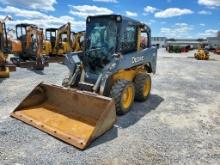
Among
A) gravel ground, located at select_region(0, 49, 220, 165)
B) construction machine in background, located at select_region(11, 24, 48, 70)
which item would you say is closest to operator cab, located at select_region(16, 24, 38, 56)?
construction machine in background, located at select_region(11, 24, 48, 70)

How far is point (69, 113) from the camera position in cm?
581

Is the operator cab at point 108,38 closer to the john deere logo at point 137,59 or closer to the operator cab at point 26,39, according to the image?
the john deere logo at point 137,59

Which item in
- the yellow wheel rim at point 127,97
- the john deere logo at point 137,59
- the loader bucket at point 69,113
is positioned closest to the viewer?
the loader bucket at point 69,113

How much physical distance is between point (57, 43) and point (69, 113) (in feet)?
43.1

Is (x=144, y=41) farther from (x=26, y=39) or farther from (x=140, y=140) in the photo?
(x=26, y=39)

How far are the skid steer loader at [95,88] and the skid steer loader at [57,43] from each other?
444 inches

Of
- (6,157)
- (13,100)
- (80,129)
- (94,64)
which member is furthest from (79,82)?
(6,157)

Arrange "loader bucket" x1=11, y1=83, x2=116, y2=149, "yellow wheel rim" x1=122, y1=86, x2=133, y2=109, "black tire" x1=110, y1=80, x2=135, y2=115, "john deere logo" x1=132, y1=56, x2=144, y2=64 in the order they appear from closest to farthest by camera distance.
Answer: "loader bucket" x1=11, y1=83, x2=116, y2=149 < "black tire" x1=110, y1=80, x2=135, y2=115 < "yellow wheel rim" x1=122, y1=86, x2=133, y2=109 < "john deere logo" x1=132, y1=56, x2=144, y2=64

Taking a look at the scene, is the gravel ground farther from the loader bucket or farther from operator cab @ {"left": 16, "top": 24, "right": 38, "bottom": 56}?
operator cab @ {"left": 16, "top": 24, "right": 38, "bottom": 56}

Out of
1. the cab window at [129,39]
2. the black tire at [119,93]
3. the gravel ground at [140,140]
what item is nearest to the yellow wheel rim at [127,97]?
the black tire at [119,93]

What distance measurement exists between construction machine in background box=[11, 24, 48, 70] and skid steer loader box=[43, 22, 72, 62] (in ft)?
5.47

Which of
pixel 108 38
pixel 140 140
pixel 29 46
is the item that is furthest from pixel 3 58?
pixel 140 140

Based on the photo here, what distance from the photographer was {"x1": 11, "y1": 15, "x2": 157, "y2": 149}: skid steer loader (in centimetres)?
506

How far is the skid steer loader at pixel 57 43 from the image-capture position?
17.9 meters
